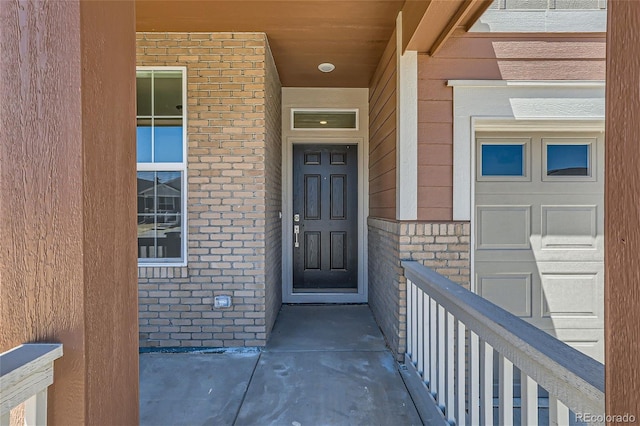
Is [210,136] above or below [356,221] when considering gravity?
above

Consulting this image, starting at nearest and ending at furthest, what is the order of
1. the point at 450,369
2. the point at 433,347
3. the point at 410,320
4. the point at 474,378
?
the point at 474,378
the point at 450,369
the point at 433,347
the point at 410,320

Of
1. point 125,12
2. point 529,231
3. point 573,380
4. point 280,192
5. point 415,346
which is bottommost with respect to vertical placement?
point 415,346

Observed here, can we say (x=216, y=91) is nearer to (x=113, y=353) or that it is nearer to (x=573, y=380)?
(x=113, y=353)

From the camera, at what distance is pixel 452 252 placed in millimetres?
2637

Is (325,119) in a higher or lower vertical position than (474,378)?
higher

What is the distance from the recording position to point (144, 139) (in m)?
3.04

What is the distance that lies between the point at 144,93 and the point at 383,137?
2140 millimetres

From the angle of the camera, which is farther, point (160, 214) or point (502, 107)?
point (160, 214)

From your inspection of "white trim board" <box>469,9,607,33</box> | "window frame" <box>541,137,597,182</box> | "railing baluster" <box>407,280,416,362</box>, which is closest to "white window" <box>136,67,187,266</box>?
"railing baluster" <box>407,280,416,362</box>

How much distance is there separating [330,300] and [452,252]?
2.03 m

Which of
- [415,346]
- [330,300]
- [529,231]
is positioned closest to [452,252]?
[415,346]

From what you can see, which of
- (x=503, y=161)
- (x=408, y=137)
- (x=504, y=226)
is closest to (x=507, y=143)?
(x=503, y=161)

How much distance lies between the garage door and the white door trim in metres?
1.50

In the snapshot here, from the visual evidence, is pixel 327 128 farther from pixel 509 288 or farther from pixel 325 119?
pixel 509 288
